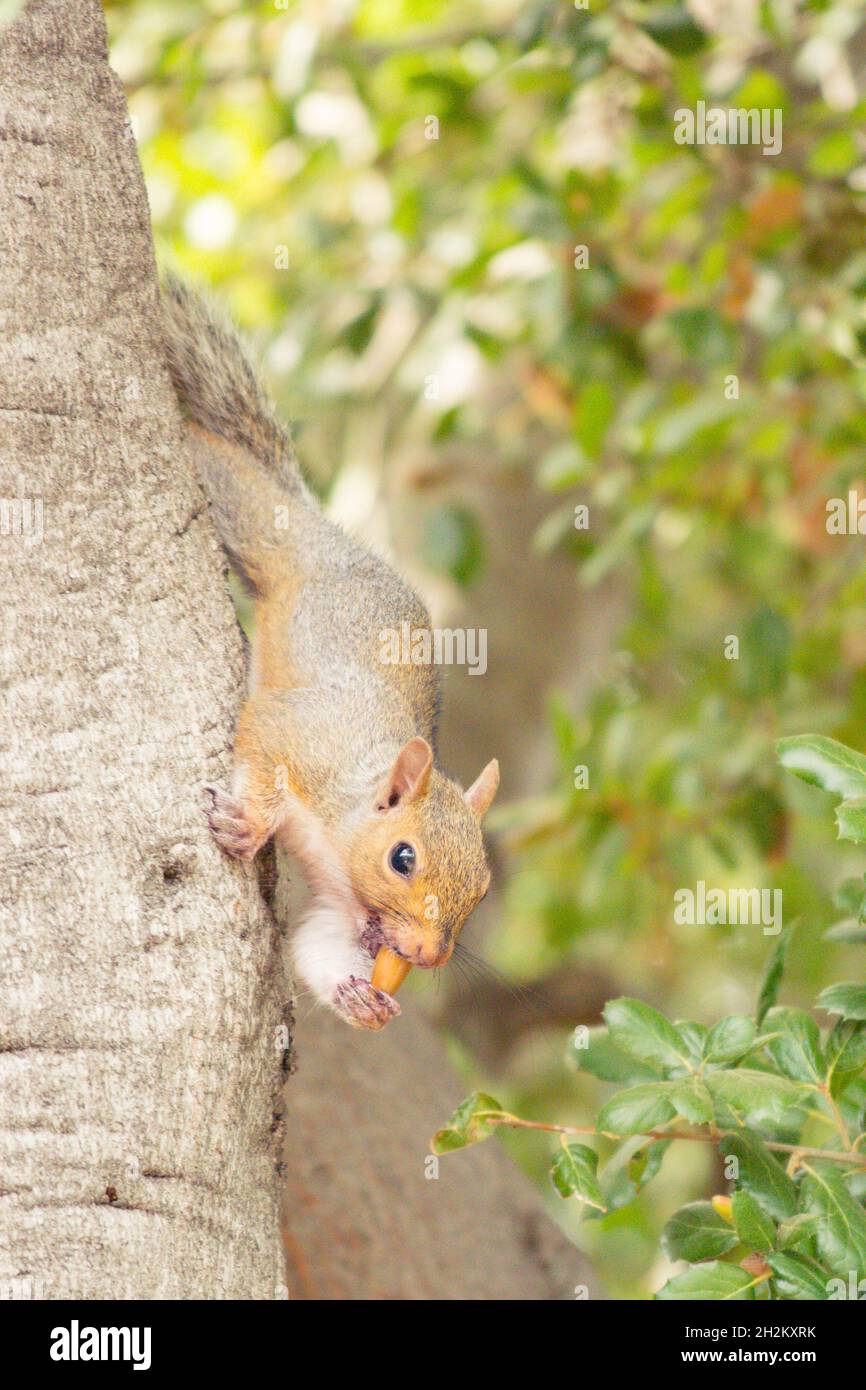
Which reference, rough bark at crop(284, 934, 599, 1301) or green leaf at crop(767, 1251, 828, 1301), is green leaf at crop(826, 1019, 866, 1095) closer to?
green leaf at crop(767, 1251, 828, 1301)

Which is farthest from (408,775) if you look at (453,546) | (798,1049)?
(453,546)

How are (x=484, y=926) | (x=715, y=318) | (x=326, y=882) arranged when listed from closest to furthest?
(x=326, y=882) < (x=715, y=318) < (x=484, y=926)

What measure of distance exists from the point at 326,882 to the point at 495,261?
137 centimetres

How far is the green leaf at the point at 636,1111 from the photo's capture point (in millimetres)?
1188

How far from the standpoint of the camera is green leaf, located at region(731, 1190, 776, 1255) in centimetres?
118

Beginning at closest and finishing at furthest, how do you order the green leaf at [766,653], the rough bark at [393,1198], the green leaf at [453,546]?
the rough bark at [393,1198], the green leaf at [766,653], the green leaf at [453,546]

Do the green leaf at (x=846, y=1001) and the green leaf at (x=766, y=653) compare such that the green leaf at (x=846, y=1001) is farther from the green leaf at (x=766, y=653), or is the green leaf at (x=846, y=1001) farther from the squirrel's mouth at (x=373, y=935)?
the green leaf at (x=766, y=653)

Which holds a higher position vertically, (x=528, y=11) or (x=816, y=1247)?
(x=528, y=11)

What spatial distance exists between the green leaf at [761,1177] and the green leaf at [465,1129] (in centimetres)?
20

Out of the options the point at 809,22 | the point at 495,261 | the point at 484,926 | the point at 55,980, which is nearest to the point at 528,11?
the point at 495,261

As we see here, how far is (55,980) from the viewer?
117cm

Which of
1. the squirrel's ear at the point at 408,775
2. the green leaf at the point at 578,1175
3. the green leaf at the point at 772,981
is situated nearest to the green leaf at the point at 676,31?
the squirrel's ear at the point at 408,775

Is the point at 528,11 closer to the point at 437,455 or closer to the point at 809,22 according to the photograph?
the point at 809,22

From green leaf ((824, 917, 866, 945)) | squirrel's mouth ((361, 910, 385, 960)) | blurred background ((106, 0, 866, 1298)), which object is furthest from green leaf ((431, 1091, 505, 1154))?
blurred background ((106, 0, 866, 1298))
